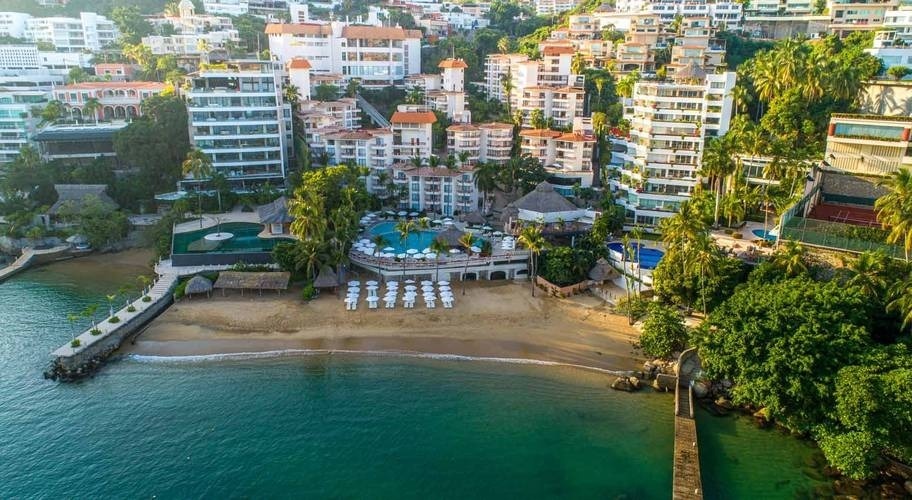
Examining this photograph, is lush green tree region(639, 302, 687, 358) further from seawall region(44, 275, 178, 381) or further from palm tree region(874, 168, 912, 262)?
seawall region(44, 275, 178, 381)

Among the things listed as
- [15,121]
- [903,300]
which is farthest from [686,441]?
[15,121]

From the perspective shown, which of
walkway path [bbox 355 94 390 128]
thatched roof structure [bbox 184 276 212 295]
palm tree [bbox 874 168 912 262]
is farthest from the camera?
walkway path [bbox 355 94 390 128]

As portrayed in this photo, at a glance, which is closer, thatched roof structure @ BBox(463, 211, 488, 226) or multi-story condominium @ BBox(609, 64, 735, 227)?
multi-story condominium @ BBox(609, 64, 735, 227)

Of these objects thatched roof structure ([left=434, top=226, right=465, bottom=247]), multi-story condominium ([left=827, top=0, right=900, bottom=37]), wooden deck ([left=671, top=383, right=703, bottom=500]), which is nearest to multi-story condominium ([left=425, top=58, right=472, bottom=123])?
thatched roof structure ([left=434, top=226, right=465, bottom=247])

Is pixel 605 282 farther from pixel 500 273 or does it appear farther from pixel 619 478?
pixel 619 478

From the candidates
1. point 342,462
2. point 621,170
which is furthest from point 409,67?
point 342,462

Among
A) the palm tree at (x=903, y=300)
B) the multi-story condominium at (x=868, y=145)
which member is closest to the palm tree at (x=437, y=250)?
the palm tree at (x=903, y=300)

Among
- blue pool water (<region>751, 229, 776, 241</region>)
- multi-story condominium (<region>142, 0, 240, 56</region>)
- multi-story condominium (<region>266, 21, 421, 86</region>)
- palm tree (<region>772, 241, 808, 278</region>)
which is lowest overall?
blue pool water (<region>751, 229, 776, 241</region>)
